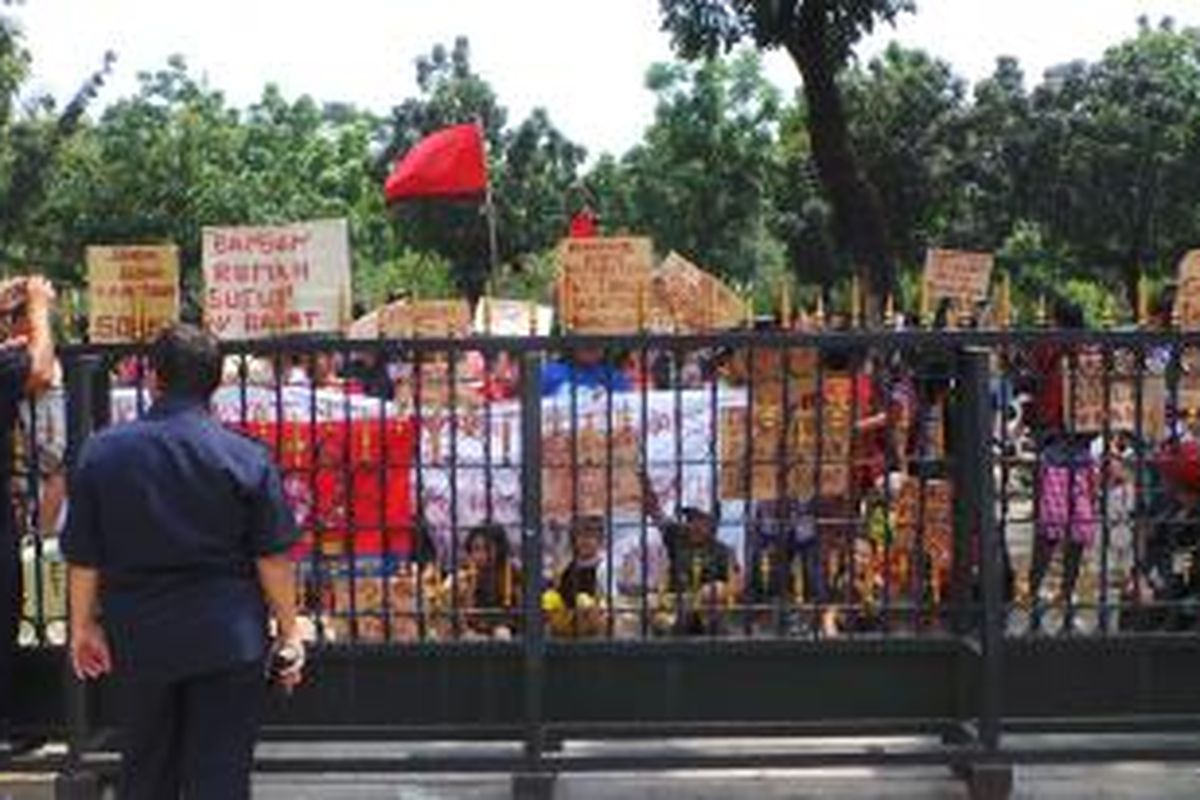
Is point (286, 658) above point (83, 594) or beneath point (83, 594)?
beneath

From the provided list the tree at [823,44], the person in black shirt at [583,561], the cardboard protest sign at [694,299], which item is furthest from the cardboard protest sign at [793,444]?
the tree at [823,44]

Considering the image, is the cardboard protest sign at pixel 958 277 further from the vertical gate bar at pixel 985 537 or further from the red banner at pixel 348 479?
the red banner at pixel 348 479

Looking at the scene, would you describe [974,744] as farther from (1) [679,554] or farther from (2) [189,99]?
(2) [189,99]

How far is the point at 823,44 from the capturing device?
1808 centimetres

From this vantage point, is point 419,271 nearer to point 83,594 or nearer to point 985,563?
point 985,563

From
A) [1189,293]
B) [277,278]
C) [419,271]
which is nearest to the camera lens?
[277,278]

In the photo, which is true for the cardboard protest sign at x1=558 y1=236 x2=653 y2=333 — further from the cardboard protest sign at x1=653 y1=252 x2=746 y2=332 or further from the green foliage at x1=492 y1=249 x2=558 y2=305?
the green foliage at x1=492 y1=249 x2=558 y2=305

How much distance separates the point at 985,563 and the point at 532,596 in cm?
146

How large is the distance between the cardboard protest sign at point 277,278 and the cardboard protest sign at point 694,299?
3.71 feet

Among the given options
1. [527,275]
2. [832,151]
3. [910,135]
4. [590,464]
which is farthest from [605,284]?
[910,135]

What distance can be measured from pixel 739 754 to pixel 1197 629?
1580 mm

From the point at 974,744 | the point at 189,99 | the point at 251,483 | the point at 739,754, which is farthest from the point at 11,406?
the point at 189,99

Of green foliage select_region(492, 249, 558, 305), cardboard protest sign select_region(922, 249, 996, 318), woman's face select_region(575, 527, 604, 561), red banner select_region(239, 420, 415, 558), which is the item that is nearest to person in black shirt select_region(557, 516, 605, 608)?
woman's face select_region(575, 527, 604, 561)

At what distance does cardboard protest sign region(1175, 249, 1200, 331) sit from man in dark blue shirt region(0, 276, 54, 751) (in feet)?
12.5
